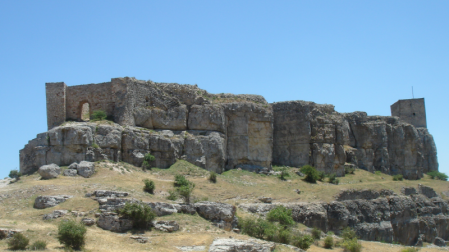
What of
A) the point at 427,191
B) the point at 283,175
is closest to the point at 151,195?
the point at 283,175

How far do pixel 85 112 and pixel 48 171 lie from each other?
11058mm

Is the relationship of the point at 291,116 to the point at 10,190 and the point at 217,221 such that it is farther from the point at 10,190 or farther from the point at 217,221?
the point at 10,190

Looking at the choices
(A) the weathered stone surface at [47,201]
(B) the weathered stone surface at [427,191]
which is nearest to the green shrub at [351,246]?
(A) the weathered stone surface at [47,201]

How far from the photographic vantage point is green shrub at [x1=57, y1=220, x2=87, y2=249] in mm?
19812

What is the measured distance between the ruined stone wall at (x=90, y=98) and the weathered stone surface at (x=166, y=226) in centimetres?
1471

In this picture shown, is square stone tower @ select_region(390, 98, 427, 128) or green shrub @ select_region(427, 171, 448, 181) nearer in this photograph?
green shrub @ select_region(427, 171, 448, 181)

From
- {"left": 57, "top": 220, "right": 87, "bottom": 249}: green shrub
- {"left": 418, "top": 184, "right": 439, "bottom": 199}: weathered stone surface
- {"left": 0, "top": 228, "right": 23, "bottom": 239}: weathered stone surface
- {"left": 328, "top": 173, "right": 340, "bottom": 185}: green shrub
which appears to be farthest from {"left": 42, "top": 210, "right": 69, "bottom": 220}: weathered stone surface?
{"left": 418, "top": 184, "right": 439, "bottom": 199}: weathered stone surface

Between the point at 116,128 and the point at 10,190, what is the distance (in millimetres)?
9069

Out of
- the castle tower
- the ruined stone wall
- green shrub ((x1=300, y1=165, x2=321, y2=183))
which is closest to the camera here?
the castle tower

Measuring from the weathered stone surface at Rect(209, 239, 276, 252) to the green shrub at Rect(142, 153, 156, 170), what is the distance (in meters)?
12.6

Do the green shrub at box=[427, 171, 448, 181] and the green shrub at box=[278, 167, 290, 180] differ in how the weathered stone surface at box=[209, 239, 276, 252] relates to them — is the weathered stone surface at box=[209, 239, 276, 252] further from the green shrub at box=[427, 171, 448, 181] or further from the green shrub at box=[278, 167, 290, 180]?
the green shrub at box=[427, 171, 448, 181]

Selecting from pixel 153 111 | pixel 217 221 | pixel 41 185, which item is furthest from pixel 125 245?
pixel 153 111

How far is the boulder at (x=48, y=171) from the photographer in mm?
28641

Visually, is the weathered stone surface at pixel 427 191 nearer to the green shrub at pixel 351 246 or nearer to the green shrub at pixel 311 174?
the green shrub at pixel 311 174
